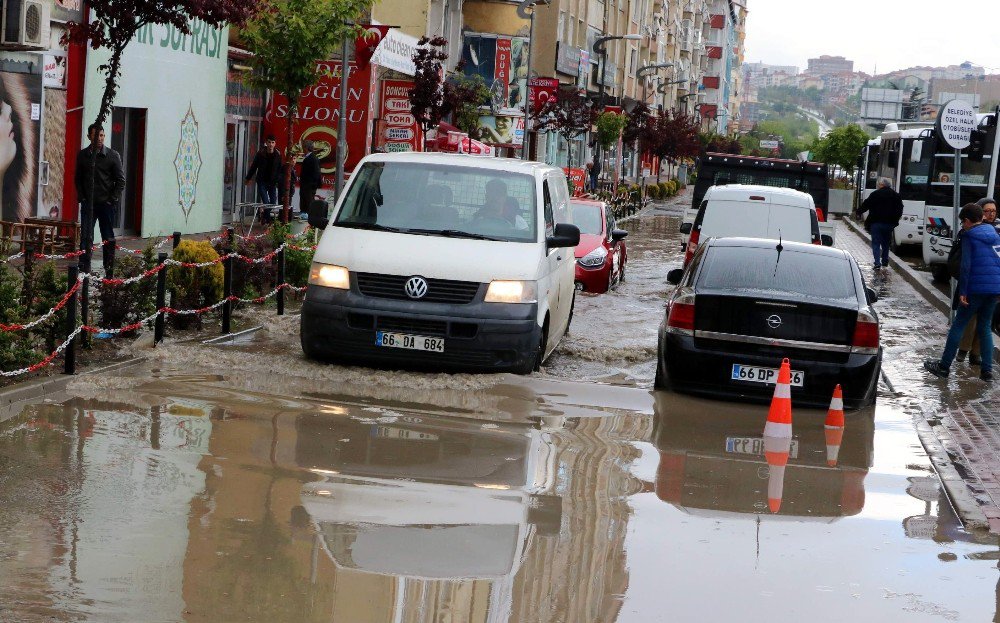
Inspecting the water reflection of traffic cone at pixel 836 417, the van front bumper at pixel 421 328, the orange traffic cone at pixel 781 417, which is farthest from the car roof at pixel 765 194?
the orange traffic cone at pixel 781 417

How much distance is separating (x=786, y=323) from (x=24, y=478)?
606 centimetres

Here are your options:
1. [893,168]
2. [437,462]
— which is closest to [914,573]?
[437,462]

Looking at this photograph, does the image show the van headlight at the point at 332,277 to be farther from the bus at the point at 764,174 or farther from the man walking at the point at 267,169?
the bus at the point at 764,174

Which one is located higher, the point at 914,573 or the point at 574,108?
the point at 574,108

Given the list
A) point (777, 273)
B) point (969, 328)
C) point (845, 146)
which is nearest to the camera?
point (777, 273)

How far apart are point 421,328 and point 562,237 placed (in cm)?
189

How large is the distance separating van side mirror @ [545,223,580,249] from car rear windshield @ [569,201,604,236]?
960 centimetres

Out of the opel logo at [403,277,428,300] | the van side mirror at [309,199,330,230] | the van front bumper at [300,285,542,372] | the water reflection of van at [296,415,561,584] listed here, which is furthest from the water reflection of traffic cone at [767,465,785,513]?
the van side mirror at [309,199,330,230]

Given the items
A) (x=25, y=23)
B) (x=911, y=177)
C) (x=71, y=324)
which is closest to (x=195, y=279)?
(x=71, y=324)

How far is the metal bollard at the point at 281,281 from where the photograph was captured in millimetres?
15289

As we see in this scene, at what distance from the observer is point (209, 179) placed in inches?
1082

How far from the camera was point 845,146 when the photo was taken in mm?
121188

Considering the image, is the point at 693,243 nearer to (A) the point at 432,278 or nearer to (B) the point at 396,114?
(A) the point at 432,278

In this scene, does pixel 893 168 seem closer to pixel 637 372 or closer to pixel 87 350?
pixel 637 372
